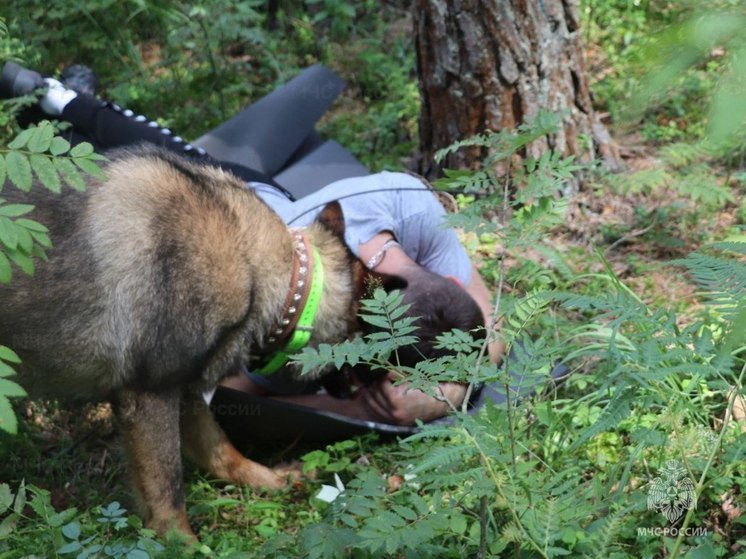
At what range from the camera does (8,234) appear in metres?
1.97

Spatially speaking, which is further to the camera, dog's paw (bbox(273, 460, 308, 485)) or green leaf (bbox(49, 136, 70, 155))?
dog's paw (bbox(273, 460, 308, 485))

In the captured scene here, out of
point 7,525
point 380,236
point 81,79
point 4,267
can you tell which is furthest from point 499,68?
point 7,525

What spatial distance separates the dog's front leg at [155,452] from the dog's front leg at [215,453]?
0.39 m

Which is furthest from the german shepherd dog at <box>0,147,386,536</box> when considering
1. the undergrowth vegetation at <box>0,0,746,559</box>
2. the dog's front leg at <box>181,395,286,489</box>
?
the undergrowth vegetation at <box>0,0,746,559</box>

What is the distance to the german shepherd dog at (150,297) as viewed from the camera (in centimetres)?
314

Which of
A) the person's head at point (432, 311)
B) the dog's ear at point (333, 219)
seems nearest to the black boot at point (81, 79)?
the dog's ear at point (333, 219)

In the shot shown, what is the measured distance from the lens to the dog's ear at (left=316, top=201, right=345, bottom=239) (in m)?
3.92

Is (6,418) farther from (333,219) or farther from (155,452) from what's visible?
(333,219)

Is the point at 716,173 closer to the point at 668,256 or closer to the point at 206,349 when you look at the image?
the point at 668,256

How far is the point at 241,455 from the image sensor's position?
394cm

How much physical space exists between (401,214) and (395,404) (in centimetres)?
104

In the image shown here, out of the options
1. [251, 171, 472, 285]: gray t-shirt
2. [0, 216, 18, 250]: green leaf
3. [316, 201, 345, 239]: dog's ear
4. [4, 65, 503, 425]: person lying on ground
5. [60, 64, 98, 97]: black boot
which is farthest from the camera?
[60, 64, 98, 97]: black boot

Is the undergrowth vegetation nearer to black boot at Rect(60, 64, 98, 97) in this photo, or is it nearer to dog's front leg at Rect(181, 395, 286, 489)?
dog's front leg at Rect(181, 395, 286, 489)

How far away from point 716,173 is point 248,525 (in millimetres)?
3454
